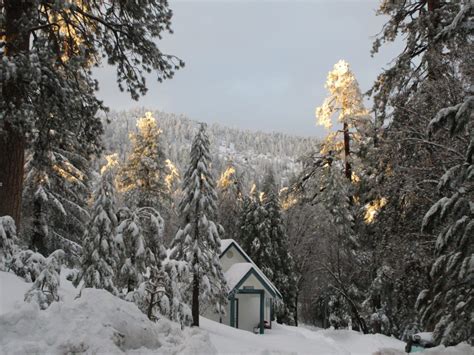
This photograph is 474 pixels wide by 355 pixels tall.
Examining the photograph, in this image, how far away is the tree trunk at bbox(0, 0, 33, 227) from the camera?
23.8ft

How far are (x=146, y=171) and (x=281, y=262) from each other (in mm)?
15729

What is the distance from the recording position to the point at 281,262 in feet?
137

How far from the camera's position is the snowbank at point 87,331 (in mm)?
4957

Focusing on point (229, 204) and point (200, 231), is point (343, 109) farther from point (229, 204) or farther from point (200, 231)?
point (229, 204)

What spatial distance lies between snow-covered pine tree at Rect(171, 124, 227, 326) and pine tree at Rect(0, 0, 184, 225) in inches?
511

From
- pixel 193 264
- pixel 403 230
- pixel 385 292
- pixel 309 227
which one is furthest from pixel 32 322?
pixel 309 227

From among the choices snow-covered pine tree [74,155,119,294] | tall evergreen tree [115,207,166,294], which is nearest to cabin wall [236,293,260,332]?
tall evergreen tree [115,207,166,294]

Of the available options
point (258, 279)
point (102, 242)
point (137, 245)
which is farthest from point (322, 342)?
point (102, 242)

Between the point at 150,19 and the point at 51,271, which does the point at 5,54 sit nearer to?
the point at 150,19

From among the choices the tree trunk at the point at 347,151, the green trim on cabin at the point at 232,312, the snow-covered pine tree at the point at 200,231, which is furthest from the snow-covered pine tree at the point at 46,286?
the green trim on cabin at the point at 232,312

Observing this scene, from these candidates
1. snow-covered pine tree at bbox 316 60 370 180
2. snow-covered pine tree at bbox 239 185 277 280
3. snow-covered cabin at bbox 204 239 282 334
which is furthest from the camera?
Answer: snow-covered pine tree at bbox 239 185 277 280

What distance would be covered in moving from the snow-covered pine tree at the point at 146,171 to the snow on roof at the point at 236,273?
694 cm

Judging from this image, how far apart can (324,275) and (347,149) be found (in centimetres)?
1054

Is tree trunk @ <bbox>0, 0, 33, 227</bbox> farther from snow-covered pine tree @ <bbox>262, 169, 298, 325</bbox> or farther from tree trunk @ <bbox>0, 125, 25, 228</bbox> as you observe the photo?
snow-covered pine tree @ <bbox>262, 169, 298, 325</bbox>
